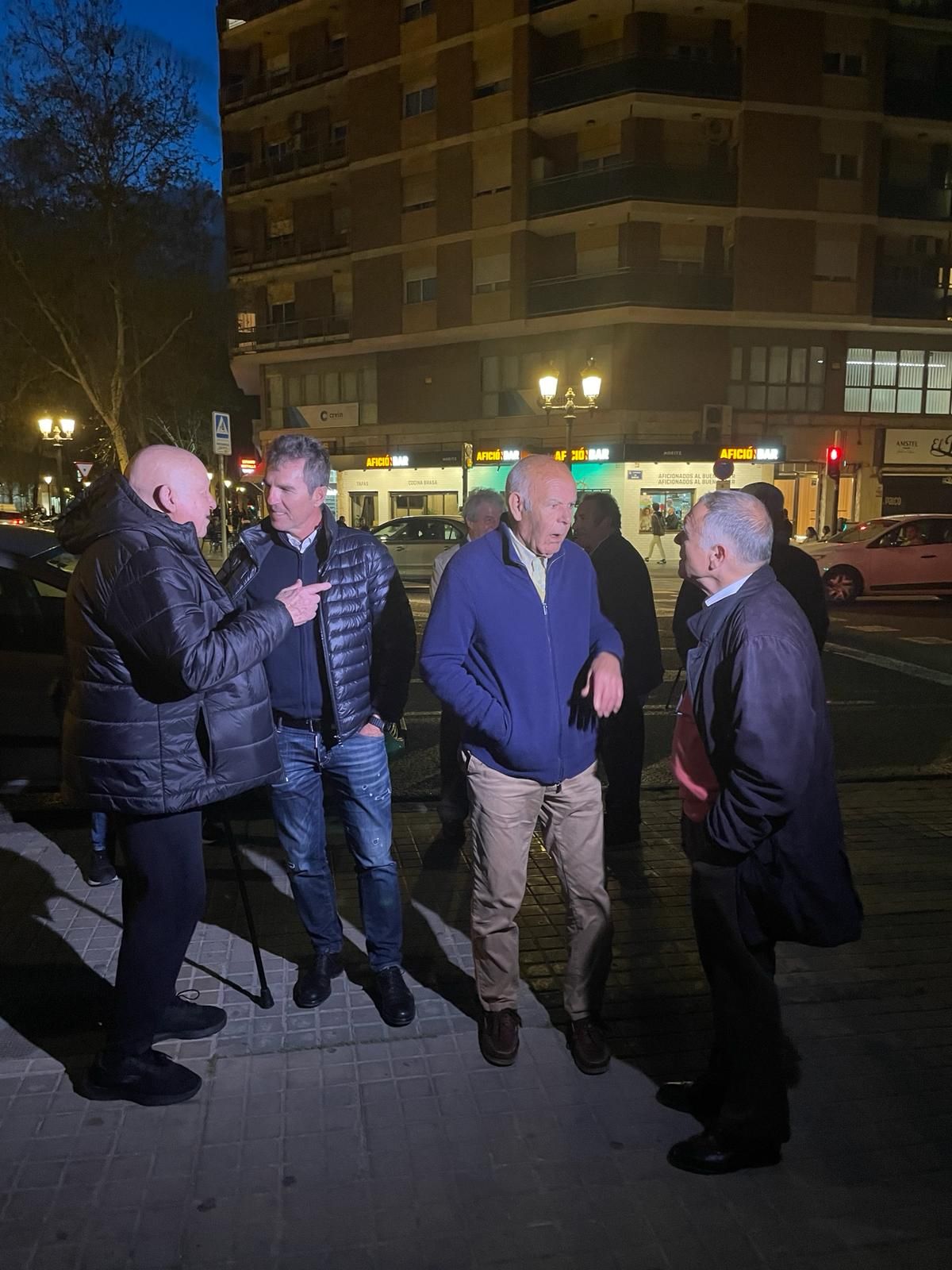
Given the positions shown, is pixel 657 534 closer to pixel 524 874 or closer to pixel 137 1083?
pixel 524 874

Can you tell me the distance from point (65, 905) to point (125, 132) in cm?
2446

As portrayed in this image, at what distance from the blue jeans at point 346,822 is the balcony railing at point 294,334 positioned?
3360 cm

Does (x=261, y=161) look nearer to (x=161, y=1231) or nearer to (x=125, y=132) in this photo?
(x=125, y=132)

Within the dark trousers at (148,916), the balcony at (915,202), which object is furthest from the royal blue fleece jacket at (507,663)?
the balcony at (915,202)

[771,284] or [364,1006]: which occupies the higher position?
[771,284]

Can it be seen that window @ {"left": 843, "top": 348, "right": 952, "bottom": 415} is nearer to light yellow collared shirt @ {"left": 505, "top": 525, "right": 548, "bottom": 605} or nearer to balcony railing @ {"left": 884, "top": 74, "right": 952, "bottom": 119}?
balcony railing @ {"left": 884, "top": 74, "right": 952, "bottom": 119}

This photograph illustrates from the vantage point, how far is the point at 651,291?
2880cm

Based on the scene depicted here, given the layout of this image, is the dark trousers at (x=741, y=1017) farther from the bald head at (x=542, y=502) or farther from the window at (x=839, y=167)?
the window at (x=839, y=167)

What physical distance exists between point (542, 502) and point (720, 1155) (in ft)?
6.58

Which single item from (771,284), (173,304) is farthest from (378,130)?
(771,284)

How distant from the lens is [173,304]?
2642 centimetres

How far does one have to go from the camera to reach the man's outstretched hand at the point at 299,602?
2914 millimetres

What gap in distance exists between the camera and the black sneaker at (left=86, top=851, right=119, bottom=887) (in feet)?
14.5

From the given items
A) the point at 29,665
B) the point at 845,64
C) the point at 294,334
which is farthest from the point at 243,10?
the point at 29,665
